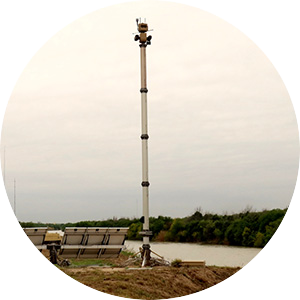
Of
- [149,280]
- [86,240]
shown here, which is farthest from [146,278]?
[86,240]

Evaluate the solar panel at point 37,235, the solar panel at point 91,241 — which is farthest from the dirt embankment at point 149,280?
the solar panel at point 37,235

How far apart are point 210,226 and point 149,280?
2.21 m

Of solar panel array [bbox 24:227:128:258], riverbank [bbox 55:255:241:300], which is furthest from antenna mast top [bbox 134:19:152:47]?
riverbank [bbox 55:255:241:300]

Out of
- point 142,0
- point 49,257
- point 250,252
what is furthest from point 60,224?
point 142,0

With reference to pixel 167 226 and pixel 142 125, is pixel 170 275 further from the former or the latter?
pixel 142 125

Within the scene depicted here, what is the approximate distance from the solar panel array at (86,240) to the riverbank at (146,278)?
339 millimetres

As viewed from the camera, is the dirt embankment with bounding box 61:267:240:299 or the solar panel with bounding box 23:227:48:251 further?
the solar panel with bounding box 23:227:48:251

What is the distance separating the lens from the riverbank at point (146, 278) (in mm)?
11812

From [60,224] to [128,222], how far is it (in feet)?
4.73

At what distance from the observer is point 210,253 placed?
43.8ft

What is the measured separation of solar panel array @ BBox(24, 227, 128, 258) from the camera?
13.2 meters

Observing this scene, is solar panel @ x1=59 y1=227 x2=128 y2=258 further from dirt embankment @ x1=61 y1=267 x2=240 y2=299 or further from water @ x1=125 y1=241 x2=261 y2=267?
dirt embankment @ x1=61 y1=267 x2=240 y2=299

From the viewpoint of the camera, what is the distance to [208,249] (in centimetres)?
1349

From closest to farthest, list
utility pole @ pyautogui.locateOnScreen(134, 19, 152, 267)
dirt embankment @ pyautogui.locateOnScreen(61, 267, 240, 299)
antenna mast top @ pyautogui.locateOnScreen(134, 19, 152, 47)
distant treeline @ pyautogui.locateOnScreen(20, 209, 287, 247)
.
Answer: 1. dirt embankment @ pyautogui.locateOnScreen(61, 267, 240, 299)
2. utility pole @ pyautogui.locateOnScreen(134, 19, 152, 267)
3. antenna mast top @ pyautogui.locateOnScreen(134, 19, 152, 47)
4. distant treeline @ pyautogui.locateOnScreen(20, 209, 287, 247)
